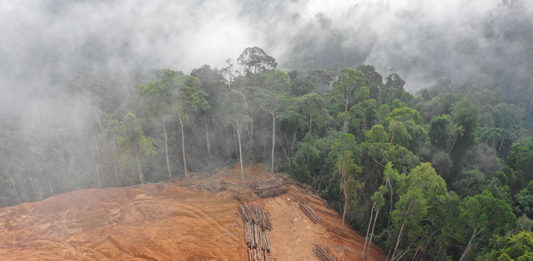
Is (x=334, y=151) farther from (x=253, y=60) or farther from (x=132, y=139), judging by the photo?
(x=253, y=60)

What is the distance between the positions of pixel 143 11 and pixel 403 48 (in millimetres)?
64894

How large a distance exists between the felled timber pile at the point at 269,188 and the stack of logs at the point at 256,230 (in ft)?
6.07

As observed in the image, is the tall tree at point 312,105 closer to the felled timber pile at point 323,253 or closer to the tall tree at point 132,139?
the felled timber pile at point 323,253

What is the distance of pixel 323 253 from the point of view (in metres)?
11.9

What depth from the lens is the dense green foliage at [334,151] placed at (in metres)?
10.6

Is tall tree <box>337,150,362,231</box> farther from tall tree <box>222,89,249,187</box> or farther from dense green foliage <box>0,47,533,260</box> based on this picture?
tall tree <box>222,89,249,187</box>

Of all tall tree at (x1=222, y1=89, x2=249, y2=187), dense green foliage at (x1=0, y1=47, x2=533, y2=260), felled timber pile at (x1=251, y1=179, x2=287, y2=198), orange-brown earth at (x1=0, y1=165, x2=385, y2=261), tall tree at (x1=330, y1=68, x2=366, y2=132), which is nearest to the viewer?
dense green foliage at (x1=0, y1=47, x2=533, y2=260)

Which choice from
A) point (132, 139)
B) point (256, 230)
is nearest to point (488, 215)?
point (256, 230)

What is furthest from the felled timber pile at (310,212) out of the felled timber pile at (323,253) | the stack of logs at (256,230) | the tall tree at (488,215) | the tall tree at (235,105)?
the tall tree at (488,215)

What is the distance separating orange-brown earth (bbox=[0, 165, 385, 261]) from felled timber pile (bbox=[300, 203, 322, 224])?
0.89 ft

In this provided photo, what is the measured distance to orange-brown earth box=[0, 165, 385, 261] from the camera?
1123 cm

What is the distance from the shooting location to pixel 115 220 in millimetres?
13297

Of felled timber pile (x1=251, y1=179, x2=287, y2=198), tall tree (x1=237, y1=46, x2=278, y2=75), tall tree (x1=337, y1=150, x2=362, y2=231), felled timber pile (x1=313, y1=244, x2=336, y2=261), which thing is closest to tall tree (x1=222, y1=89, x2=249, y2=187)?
felled timber pile (x1=251, y1=179, x2=287, y2=198)

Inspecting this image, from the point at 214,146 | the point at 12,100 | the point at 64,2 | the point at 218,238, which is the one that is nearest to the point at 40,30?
the point at 64,2
